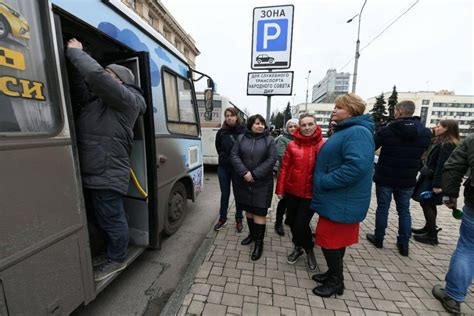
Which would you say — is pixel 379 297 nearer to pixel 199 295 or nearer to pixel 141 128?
pixel 199 295

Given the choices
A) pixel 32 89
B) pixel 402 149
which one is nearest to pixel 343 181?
pixel 402 149

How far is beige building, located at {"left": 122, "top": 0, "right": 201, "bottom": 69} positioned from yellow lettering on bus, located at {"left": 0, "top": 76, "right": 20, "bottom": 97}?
1644cm

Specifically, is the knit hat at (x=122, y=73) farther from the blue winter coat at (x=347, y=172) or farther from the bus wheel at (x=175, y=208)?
the blue winter coat at (x=347, y=172)

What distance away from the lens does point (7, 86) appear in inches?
49.3

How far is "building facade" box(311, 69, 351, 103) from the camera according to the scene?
5485 cm

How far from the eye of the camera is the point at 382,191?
3.12 m

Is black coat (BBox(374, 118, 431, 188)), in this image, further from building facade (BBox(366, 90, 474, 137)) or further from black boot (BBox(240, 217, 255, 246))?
building facade (BBox(366, 90, 474, 137))

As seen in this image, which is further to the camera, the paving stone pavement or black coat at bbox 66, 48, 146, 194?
the paving stone pavement

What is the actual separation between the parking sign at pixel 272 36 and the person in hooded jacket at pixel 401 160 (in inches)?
81.8

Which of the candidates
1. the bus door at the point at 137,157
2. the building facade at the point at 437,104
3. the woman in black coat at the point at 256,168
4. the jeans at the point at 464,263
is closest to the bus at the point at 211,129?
the woman in black coat at the point at 256,168

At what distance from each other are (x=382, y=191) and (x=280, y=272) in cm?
175

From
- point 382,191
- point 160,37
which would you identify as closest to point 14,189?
point 160,37

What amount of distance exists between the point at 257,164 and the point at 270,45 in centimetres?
257

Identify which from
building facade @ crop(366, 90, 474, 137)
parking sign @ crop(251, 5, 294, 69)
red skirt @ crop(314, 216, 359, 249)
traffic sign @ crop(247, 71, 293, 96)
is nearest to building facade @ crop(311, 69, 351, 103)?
building facade @ crop(366, 90, 474, 137)
